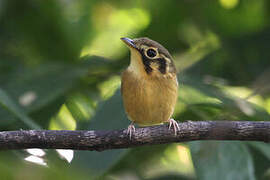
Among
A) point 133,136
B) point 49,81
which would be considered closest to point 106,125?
point 133,136

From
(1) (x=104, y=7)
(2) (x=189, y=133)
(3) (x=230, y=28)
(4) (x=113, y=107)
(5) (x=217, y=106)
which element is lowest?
(2) (x=189, y=133)

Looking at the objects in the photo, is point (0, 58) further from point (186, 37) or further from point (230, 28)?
point (230, 28)

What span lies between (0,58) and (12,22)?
68 centimetres

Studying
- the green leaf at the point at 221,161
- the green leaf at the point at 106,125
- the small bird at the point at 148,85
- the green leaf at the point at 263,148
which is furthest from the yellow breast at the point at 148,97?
the green leaf at the point at 263,148

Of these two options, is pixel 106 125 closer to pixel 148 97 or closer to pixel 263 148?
pixel 148 97

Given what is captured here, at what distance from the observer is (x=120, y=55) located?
5824mm

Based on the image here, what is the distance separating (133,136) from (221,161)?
92 cm

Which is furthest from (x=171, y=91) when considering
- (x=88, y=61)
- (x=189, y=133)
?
(x=88, y=61)

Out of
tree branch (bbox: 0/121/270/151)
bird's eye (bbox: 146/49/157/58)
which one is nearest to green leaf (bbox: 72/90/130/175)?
tree branch (bbox: 0/121/270/151)

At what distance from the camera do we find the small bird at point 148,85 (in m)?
3.87

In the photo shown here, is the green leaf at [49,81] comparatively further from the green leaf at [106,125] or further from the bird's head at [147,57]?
the bird's head at [147,57]

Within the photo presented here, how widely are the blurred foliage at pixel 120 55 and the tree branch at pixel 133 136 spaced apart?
126 cm

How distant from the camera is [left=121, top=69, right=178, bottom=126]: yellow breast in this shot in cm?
386

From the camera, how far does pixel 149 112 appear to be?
3.89 metres
